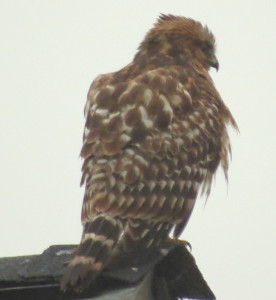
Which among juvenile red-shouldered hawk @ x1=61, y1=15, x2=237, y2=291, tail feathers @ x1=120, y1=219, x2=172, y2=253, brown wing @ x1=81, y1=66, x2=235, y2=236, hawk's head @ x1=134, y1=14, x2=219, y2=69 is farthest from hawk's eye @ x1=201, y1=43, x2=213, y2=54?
tail feathers @ x1=120, y1=219, x2=172, y2=253

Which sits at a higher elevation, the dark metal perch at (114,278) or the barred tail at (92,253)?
the barred tail at (92,253)

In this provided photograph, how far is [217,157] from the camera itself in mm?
6840

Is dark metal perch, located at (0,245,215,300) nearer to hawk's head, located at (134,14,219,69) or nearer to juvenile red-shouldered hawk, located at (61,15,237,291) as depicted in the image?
Answer: juvenile red-shouldered hawk, located at (61,15,237,291)

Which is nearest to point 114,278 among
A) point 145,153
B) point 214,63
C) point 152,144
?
point 145,153

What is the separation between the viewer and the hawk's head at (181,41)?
299 inches

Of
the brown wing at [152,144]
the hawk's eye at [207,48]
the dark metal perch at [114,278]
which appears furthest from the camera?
the hawk's eye at [207,48]

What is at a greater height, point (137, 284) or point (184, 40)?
point (184, 40)

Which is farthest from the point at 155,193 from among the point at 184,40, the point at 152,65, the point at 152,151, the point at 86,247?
the point at 184,40

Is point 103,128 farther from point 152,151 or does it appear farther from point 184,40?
point 184,40

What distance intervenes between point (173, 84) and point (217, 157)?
0.64 meters

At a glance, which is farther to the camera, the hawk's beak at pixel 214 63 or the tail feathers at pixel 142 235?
the hawk's beak at pixel 214 63

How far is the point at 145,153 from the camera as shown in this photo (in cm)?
593

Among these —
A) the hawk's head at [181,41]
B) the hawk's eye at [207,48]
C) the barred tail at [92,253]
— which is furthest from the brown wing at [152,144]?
the hawk's eye at [207,48]

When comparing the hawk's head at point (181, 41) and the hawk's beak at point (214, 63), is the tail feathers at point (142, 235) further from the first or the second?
the hawk's beak at point (214, 63)
